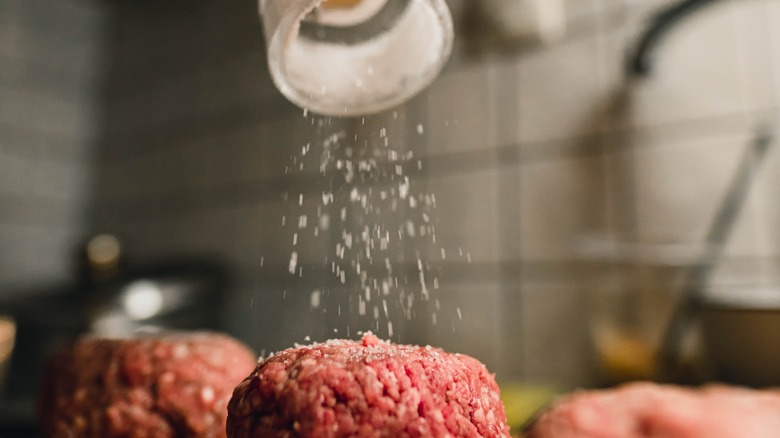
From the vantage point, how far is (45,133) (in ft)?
6.38

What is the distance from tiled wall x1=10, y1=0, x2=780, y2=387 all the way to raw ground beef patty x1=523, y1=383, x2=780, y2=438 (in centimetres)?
51

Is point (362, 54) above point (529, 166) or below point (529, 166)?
above

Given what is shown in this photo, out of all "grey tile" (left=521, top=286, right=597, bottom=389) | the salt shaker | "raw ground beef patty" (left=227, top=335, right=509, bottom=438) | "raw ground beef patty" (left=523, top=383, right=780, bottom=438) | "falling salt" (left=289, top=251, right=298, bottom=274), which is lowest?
"grey tile" (left=521, top=286, right=597, bottom=389)

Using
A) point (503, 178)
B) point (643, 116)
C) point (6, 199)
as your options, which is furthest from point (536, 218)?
point (6, 199)

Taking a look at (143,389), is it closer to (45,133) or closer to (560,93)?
(560,93)

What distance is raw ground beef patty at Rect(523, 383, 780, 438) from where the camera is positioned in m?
0.49

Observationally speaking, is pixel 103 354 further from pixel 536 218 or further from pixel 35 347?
pixel 35 347

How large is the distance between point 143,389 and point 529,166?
878mm

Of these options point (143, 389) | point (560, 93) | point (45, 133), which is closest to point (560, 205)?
point (560, 93)

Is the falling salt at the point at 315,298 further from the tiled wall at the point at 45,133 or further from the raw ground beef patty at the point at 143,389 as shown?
the tiled wall at the point at 45,133

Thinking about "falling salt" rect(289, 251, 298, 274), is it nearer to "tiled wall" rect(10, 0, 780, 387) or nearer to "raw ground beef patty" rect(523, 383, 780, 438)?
"tiled wall" rect(10, 0, 780, 387)

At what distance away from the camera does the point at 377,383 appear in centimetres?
33

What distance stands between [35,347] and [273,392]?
1.50 m

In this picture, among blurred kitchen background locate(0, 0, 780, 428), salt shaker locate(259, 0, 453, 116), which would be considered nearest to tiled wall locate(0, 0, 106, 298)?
blurred kitchen background locate(0, 0, 780, 428)
